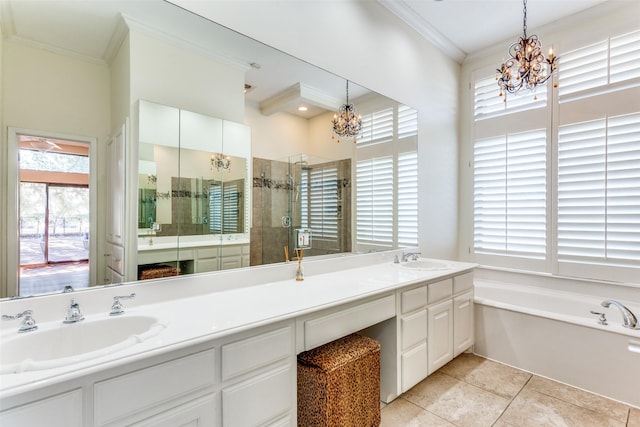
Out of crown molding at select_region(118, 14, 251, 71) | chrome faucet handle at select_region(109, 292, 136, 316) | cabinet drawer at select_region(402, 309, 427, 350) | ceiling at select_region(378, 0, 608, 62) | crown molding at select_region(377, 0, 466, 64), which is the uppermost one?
ceiling at select_region(378, 0, 608, 62)

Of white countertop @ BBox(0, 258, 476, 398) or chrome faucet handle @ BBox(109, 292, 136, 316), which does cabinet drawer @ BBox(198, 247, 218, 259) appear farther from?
chrome faucet handle @ BBox(109, 292, 136, 316)

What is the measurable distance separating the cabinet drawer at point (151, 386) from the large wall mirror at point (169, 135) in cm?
62

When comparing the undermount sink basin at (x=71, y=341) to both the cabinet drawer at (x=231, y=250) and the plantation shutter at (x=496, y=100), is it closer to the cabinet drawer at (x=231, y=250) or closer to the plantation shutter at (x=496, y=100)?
the cabinet drawer at (x=231, y=250)

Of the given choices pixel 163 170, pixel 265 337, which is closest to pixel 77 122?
pixel 163 170

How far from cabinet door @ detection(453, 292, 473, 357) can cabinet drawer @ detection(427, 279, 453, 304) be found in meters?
0.15

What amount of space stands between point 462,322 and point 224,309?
219 cm

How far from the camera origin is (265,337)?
1361 mm

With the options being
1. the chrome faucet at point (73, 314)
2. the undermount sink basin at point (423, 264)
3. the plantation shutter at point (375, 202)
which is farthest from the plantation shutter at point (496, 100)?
the chrome faucet at point (73, 314)

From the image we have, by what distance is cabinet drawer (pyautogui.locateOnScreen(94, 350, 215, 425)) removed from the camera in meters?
0.98

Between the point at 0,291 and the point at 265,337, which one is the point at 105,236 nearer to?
the point at 0,291

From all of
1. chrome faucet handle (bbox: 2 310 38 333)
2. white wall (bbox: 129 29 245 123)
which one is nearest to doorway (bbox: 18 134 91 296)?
chrome faucet handle (bbox: 2 310 38 333)

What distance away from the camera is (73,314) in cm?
128

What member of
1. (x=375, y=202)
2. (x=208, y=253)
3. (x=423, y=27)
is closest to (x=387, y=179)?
(x=375, y=202)

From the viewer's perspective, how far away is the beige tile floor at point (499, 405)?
→ 1987 millimetres
